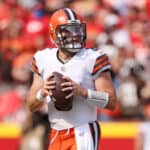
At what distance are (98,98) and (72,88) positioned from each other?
22 centimetres

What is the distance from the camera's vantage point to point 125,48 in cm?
805

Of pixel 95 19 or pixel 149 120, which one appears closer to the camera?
pixel 149 120

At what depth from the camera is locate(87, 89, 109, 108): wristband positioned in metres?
4.32

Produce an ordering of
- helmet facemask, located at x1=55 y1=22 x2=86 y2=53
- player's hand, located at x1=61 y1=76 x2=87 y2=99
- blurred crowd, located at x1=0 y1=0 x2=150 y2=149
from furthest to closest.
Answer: blurred crowd, located at x1=0 y1=0 x2=150 y2=149, helmet facemask, located at x1=55 y1=22 x2=86 y2=53, player's hand, located at x1=61 y1=76 x2=87 y2=99

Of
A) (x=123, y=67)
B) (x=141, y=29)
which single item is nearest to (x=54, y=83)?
(x=123, y=67)

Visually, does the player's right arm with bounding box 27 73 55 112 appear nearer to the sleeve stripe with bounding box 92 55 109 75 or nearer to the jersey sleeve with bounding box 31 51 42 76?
the jersey sleeve with bounding box 31 51 42 76

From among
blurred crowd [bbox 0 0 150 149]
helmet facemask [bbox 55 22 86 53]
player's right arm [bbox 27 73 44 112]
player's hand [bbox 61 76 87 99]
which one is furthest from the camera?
blurred crowd [bbox 0 0 150 149]

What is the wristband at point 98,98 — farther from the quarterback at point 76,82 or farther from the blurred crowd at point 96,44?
the blurred crowd at point 96,44

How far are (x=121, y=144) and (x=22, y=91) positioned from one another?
1.57 meters

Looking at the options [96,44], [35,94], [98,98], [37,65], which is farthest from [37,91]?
[96,44]

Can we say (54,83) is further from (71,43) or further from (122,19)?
(122,19)

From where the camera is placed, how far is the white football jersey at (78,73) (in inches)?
173

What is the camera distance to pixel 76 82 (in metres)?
4.38

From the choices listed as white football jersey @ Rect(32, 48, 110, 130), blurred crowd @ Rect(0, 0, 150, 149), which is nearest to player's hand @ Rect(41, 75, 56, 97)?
white football jersey @ Rect(32, 48, 110, 130)
